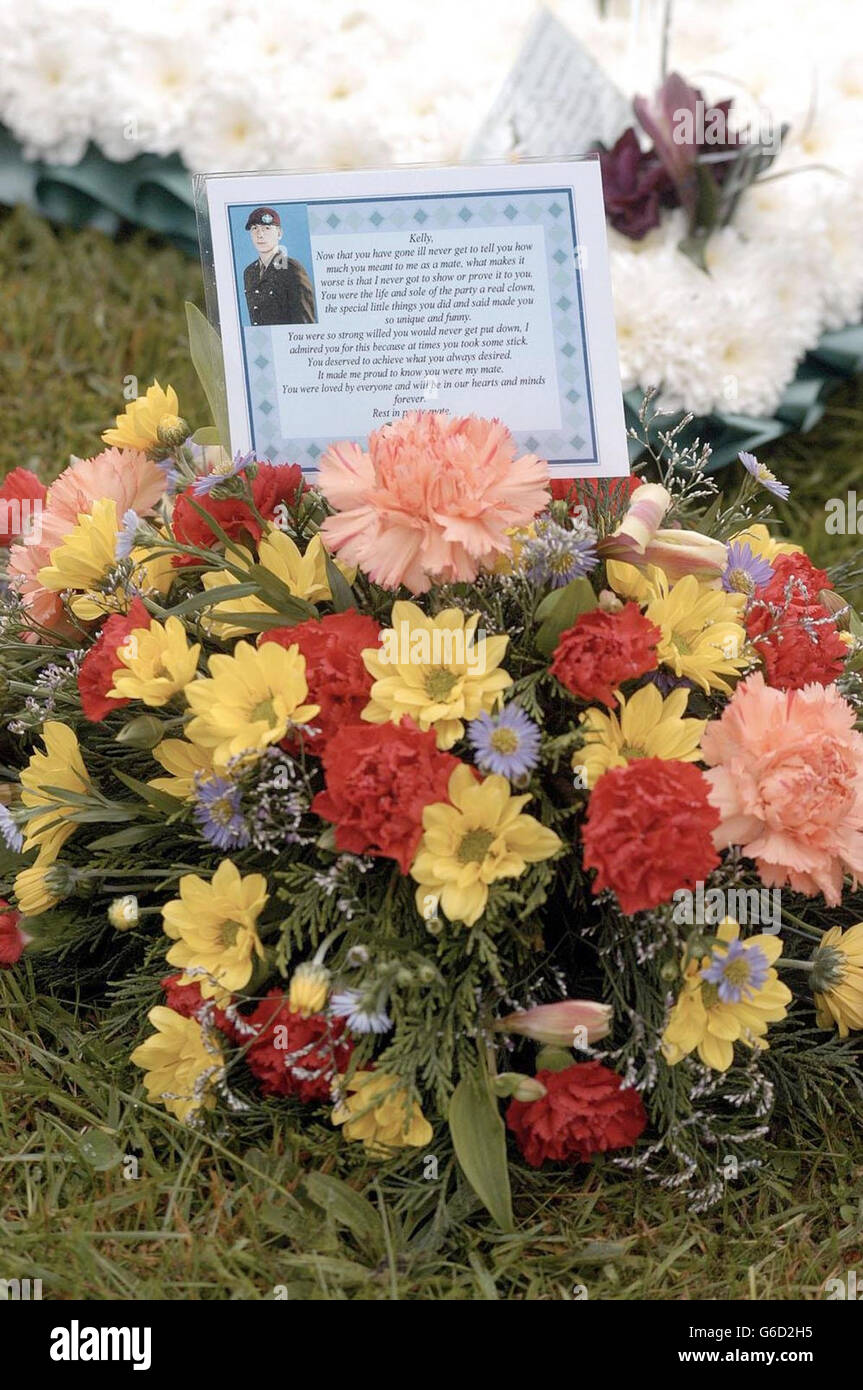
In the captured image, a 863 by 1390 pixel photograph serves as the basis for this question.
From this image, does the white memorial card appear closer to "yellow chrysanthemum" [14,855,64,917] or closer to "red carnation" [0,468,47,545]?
"red carnation" [0,468,47,545]

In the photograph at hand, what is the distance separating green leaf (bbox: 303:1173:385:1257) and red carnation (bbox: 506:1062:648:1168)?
14cm

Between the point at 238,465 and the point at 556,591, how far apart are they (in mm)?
301

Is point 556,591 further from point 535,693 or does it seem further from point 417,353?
point 417,353

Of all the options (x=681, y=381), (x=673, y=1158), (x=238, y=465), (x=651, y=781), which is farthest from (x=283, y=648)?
(x=681, y=381)

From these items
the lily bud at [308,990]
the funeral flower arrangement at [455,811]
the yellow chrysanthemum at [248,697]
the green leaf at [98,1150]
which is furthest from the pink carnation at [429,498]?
the green leaf at [98,1150]

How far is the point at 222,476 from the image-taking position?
47.0 inches

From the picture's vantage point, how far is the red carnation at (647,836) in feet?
3.29

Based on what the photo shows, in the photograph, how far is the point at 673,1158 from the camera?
122 centimetres

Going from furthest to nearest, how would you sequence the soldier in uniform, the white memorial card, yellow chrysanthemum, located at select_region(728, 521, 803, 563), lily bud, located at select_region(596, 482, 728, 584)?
the white memorial card, yellow chrysanthemum, located at select_region(728, 521, 803, 563), the soldier in uniform, lily bud, located at select_region(596, 482, 728, 584)

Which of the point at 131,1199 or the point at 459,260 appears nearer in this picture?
the point at 131,1199

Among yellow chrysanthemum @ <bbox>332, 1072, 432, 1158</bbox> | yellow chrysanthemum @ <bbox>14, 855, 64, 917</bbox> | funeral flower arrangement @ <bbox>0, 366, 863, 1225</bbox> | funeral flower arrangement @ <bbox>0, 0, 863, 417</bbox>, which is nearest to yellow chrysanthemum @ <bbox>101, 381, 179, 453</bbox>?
funeral flower arrangement @ <bbox>0, 366, 863, 1225</bbox>

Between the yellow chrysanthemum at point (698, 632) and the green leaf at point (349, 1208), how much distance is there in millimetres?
520

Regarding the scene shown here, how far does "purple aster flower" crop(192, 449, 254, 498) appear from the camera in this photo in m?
1.19

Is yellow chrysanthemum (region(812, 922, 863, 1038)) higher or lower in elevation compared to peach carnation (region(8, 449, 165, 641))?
lower
